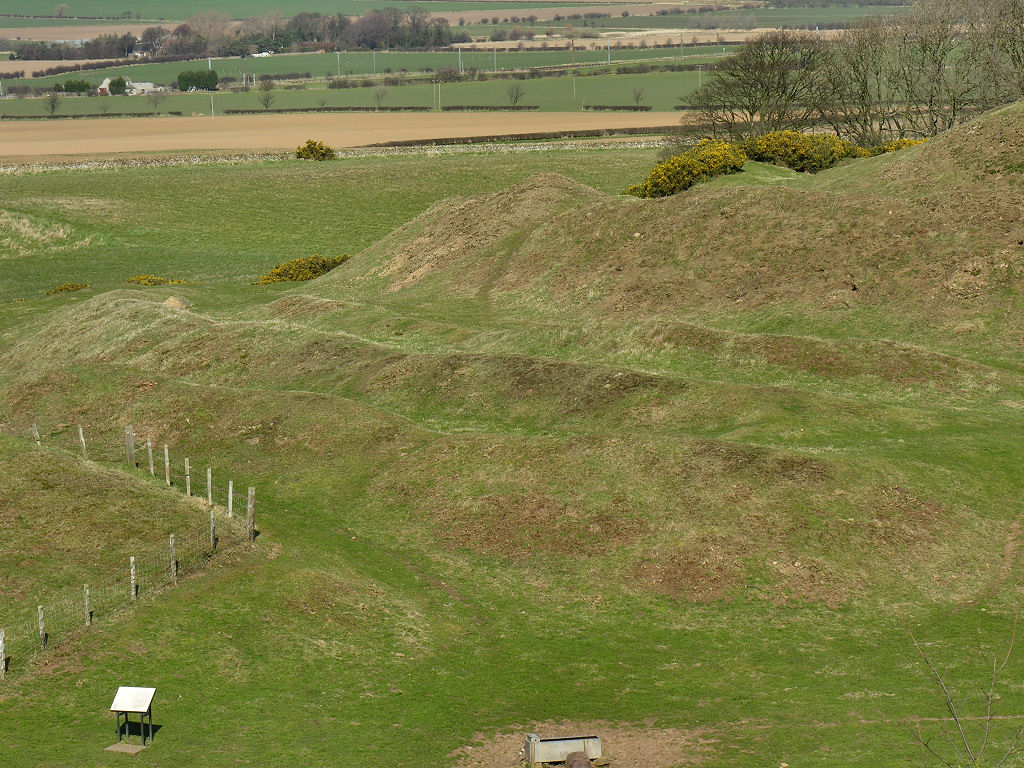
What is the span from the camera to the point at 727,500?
39.0 meters

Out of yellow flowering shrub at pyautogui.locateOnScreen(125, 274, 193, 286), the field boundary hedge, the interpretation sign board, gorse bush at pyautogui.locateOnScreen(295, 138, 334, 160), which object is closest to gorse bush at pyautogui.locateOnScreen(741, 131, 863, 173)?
yellow flowering shrub at pyautogui.locateOnScreen(125, 274, 193, 286)

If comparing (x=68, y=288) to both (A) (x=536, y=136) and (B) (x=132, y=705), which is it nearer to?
(B) (x=132, y=705)

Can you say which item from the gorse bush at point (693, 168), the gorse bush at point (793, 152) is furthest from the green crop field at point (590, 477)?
the gorse bush at point (793, 152)

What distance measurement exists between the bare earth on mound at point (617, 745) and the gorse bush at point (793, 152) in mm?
75166

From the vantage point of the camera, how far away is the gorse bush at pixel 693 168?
89500 mm

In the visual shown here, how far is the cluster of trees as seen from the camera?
114 metres

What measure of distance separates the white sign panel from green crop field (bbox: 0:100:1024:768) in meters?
1.40

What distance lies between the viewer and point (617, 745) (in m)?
26.8

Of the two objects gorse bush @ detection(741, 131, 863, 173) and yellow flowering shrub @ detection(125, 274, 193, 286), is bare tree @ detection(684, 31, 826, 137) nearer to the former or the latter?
gorse bush @ detection(741, 131, 863, 173)

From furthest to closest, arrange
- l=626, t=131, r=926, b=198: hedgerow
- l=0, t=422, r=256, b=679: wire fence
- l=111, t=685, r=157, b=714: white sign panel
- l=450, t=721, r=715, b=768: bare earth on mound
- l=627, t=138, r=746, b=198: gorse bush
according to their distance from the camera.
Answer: l=626, t=131, r=926, b=198: hedgerow → l=627, t=138, r=746, b=198: gorse bush → l=0, t=422, r=256, b=679: wire fence → l=450, t=721, r=715, b=768: bare earth on mound → l=111, t=685, r=157, b=714: white sign panel

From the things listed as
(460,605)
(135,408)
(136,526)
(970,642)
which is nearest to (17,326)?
(135,408)

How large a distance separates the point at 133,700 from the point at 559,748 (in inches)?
373

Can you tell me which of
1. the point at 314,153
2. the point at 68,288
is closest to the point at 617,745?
the point at 68,288

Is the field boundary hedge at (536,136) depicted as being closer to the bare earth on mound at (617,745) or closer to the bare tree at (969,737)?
the bare earth on mound at (617,745)
